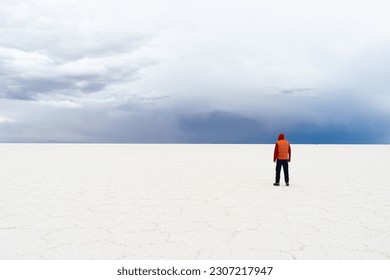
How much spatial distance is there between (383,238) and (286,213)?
4.57 ft

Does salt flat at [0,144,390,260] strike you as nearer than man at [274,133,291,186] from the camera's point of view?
Yes

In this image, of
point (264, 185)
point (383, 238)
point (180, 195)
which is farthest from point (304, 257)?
point (264, 185)

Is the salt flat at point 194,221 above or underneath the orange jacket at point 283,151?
underneath

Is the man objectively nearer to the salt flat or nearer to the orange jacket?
the orange jacket

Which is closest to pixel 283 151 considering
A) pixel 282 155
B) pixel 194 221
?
pixel 282 155

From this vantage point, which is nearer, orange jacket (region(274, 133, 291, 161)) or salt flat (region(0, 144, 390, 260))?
salt flat (region(0, 144, 390, 260))

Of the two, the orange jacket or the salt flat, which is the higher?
the orange jacket

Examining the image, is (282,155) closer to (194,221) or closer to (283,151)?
(283,151)

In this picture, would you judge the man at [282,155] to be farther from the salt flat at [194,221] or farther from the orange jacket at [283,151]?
the salt flat at [194,221]

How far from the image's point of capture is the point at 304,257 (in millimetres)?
3285

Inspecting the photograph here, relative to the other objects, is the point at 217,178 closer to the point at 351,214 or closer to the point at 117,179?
the point at 117,179

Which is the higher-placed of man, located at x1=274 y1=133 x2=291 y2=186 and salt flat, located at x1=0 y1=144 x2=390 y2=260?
man, located at x1=274 y1=133 x2=291 y2=186

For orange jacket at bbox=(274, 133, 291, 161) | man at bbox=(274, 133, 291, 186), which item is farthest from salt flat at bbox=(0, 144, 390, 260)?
orange jacket at bbox=(274, 133, 291, 161)

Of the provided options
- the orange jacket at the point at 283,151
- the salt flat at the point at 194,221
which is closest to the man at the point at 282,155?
the orange jacket at the point at 283,151
